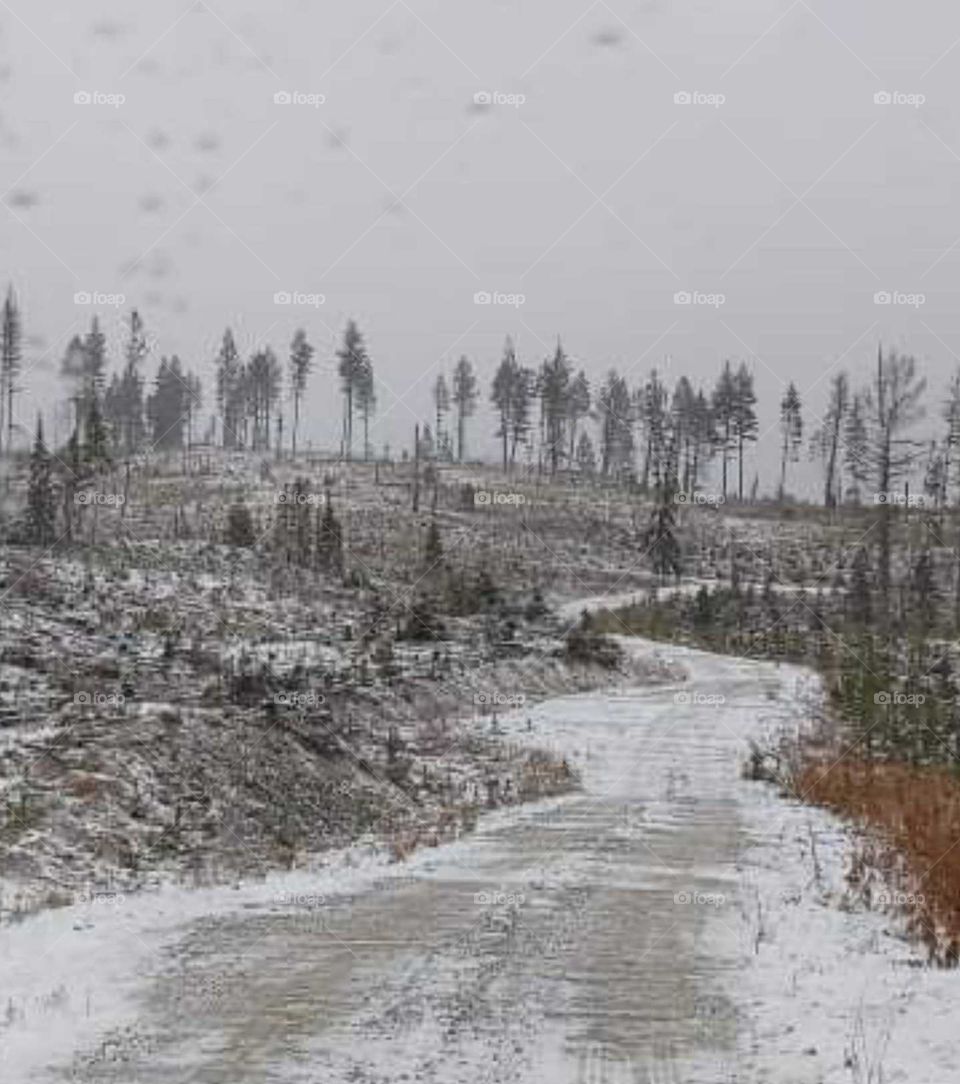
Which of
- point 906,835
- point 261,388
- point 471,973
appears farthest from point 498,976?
point 261,388

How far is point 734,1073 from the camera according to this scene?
694cm

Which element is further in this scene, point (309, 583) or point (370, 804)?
point (309, 583)

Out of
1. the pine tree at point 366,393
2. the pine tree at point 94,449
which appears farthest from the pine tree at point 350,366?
the pine tree at point 94,449

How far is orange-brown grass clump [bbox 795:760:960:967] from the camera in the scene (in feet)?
33.5

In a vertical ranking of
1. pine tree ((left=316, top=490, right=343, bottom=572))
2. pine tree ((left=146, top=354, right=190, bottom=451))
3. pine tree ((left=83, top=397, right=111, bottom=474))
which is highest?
pine tree ((left=146, top=354, right=190, bottom=451))

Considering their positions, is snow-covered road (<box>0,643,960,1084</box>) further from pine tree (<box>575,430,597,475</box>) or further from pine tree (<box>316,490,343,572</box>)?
pine tree (<box>575,430,597,475</box>)

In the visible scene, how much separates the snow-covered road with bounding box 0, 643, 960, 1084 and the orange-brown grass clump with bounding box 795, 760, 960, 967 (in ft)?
1.08

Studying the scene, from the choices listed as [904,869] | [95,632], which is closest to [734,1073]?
[904,869]

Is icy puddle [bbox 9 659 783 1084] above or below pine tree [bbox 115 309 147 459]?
below

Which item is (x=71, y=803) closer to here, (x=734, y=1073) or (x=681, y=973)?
(x=681, y=973)

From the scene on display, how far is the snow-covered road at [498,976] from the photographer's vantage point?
7.07 metres

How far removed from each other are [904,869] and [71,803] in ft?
25.8

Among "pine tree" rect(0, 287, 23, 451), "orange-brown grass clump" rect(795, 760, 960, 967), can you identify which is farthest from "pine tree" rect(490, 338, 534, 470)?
"orange-brown grass clump" rect(795, 760, 960, 967)

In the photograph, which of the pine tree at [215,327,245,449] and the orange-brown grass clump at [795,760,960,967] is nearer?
the orange-brown grass clump at [795,760,960,967]
